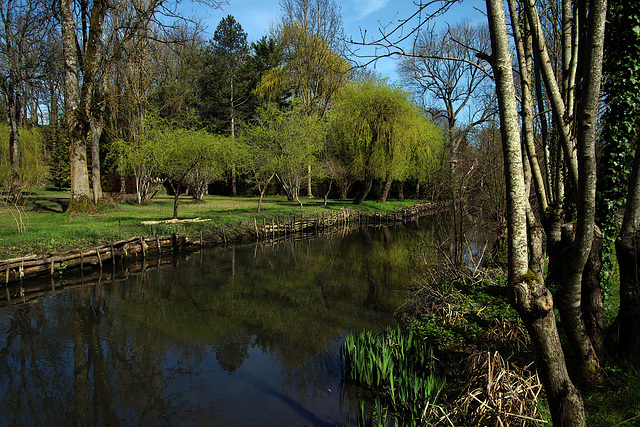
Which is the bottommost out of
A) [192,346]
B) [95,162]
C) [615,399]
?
[192,346]

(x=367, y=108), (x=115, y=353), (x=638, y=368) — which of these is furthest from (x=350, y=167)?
(x=638, y=368)

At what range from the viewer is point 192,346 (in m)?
7.05

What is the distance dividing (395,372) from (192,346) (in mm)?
3516

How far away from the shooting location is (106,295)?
9633mm

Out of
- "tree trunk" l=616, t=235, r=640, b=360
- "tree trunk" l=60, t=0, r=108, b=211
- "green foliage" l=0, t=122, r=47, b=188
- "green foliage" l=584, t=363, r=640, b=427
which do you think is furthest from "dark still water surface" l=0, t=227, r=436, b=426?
"green foliage" l=0, t=122, r=47, b=188

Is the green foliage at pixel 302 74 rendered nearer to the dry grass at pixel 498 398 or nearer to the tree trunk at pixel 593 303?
the tree trunk at pixel 593 303

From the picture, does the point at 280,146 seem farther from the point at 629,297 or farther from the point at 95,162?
the point at 629,297

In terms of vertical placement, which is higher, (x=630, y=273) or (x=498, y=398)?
(x=630, y=273)

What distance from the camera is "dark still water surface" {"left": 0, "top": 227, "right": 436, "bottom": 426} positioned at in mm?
5168

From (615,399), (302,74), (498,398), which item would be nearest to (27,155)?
(302,74)

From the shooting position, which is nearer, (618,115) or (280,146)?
(618,115)

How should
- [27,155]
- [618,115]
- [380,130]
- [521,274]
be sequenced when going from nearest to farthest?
[521,274], [618,115], [27,155], [380,130]

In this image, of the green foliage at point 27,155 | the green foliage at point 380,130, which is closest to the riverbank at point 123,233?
the green foliage at point 27,155

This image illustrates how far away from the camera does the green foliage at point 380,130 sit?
26.3 meters
